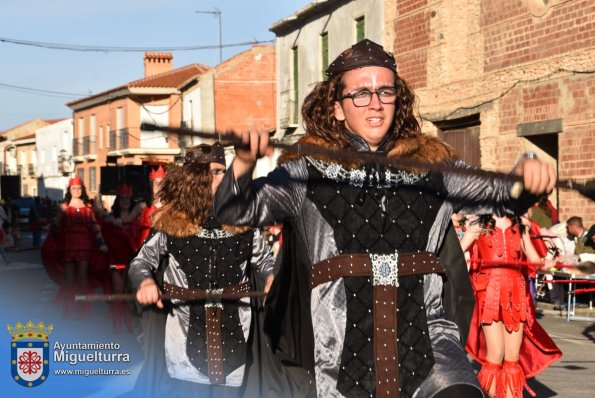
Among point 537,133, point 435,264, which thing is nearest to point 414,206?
point 435,264

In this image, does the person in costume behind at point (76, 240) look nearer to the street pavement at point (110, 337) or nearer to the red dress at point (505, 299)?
the street pavement at point (110, 337)

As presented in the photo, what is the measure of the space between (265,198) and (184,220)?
9.49ft

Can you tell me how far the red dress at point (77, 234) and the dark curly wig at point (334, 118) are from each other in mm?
11666

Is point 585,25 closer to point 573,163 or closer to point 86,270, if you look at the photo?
point 573,163

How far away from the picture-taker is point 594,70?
1883 centimetres

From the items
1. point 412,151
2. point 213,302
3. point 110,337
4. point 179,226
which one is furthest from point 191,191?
point 110,337

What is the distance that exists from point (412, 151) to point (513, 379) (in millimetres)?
4692

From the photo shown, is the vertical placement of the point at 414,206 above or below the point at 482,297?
above

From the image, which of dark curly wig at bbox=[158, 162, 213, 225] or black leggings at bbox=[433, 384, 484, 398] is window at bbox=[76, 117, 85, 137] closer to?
dark curly wig at bbox=[158, 162, 213, 225]

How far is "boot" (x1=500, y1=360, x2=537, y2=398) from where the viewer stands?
8539 millimetres

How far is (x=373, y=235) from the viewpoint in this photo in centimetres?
421

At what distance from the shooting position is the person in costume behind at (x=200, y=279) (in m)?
6.79

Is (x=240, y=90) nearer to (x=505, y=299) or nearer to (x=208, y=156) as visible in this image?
(x=505, y=299)

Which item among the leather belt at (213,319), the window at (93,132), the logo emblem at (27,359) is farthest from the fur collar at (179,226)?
the window at (93,132)
